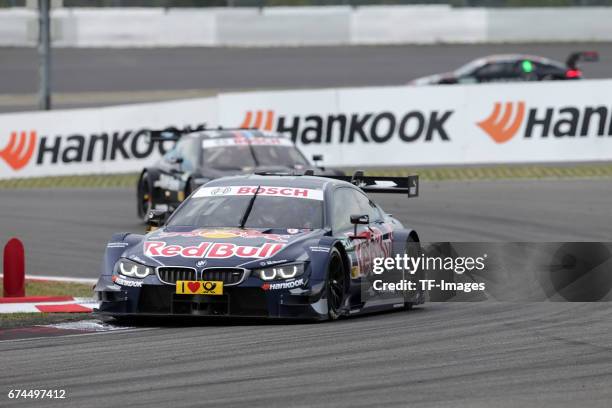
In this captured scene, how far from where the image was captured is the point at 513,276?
12.2 meters

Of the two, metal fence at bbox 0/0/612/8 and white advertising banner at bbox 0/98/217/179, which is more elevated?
metal fence at bbox 0/0/612/8

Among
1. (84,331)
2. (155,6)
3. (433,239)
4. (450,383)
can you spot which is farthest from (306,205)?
(155,6)

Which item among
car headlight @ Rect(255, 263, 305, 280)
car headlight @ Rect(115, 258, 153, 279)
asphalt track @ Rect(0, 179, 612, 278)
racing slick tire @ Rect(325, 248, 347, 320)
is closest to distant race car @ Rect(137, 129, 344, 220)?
asphalt track @ Rect(0, 179, 612, 278)

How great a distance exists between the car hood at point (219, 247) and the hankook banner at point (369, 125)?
16517 mm

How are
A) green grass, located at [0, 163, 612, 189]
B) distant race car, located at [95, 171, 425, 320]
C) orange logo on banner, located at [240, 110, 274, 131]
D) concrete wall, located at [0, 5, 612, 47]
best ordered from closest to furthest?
distant race car, located at [95, 171, 425, 320], green grass, located at [0, 163, 612, 189], orange logo on banner, located at [240, 110, 274, 131], concrete wall, located at [0, 5, 612, 47]

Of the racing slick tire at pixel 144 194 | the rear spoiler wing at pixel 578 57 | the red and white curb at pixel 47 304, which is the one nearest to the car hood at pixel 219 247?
the red and white curb at pixel 47 304

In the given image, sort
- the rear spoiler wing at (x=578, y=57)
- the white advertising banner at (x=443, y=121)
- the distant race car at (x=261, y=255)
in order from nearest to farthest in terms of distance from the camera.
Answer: the distant race car at (x=261, y=255)
the white advertising banner at (x=443, y=121)
the rear spoiler wing at (x=578, y=57)

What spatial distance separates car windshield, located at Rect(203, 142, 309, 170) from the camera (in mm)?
20719

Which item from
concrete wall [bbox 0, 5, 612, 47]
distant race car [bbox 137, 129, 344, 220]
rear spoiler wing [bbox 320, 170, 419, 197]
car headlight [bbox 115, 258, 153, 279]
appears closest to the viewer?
car headlight [bbox 115, 258, 153, 279]

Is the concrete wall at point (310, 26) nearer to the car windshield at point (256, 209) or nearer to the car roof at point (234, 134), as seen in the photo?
the car roof at point (234, 134)

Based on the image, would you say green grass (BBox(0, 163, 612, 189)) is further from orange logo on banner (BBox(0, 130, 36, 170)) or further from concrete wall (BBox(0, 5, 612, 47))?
concrete wall (BBox(0, 5, 612, 47))

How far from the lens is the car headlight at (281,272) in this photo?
1129 centimetres

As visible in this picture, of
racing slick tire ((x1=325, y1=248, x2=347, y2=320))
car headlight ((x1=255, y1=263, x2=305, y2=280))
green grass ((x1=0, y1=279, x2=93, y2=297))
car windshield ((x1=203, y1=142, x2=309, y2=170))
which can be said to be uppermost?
car headlight ((x1=255, y1=263, x2=305, y2=280))

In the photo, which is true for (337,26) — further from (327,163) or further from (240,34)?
(327,163)
